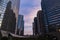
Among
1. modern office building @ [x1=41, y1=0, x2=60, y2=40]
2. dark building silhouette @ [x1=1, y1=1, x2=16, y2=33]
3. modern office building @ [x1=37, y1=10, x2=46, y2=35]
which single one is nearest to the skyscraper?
modern office building @ [x1=41, y1=0, x2=60, y2=40]

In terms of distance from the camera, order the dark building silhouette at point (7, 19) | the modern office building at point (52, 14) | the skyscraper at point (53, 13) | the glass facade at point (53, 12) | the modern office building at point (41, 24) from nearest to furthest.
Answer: the dark building silhouette at point (7, 19), the modern office building at point (52, 14), the skyscraper at point (53, 13), the glass facade at point (53, 12), the modern office building at point (41, 24)

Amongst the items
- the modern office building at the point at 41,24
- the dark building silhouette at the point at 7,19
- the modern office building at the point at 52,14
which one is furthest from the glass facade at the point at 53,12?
the dark building silhouette at the point at 7,19

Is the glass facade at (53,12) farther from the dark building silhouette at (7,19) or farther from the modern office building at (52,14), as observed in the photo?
the dark building silhouette at (7,19)

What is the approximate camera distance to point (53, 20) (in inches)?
3344

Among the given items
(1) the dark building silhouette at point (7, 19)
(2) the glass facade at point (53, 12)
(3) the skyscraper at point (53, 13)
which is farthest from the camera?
(2) the glass facade at point (53, 12)

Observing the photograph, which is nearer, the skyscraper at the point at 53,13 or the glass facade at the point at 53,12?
the skyscraper at the point at 53,13

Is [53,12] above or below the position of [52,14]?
above

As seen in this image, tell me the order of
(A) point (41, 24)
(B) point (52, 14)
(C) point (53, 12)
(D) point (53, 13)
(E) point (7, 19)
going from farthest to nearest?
(A) point (41, 24) → (B) point (52, 14) → (D) point (53, 13) → (C) point (53, 12) → (E) point (7, 19)

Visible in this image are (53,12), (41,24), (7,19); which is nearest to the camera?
(7,19)

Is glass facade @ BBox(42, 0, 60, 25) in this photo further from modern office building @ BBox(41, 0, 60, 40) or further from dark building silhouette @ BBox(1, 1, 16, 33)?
dark building silhouette @ BBox(1, 1, 16, 33)

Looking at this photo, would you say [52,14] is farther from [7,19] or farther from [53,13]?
[7,19]

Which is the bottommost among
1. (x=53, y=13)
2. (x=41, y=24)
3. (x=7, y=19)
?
(x=41, y=24)

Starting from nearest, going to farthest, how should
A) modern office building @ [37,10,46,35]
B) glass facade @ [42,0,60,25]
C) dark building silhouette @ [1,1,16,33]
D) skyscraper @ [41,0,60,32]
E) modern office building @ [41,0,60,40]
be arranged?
dark building silhouette @ [1,1,16,33], modern office building @ [41,0,60,40], skyscraper @ [41,0,60,32], glass facade @ [42,0,60,25], modern office building @ [37,10,46,35]

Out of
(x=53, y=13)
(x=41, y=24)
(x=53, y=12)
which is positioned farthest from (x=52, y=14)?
(x=41, y=24)
